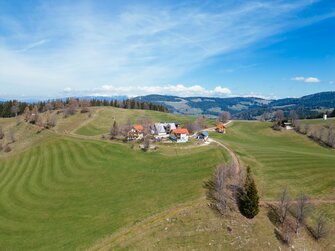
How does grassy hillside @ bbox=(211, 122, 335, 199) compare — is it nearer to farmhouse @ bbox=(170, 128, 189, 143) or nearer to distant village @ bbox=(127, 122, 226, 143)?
farmhouse @ bbox=(170, 128, 189, 143)

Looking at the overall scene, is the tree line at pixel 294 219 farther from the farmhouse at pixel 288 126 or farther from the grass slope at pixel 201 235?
the farmhouse at pixel 288 126

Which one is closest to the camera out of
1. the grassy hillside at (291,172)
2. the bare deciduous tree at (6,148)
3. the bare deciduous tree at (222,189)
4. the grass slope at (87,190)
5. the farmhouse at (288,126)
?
the grass slope at (87,190)

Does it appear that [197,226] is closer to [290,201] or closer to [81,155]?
[290,201]

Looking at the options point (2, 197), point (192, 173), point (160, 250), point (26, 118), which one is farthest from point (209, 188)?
point (26, 118)

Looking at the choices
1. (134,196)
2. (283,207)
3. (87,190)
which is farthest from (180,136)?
(283,207)

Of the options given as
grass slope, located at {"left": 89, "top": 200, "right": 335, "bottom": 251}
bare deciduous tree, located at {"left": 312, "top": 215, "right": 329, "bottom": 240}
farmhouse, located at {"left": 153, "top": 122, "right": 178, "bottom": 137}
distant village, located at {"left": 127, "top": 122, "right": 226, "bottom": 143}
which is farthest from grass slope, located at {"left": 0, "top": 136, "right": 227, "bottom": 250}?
farmhouse, located at {"left": 153, "top": 122, "right": 178, "bottom": 137}

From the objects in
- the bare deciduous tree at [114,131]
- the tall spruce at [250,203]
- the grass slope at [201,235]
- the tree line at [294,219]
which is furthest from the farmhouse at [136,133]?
the tree line at [294,219]
